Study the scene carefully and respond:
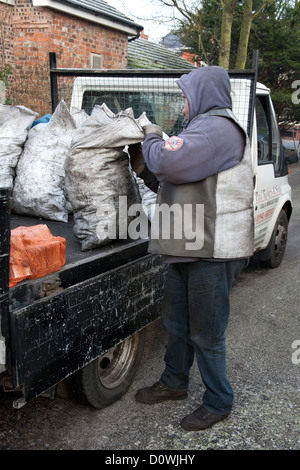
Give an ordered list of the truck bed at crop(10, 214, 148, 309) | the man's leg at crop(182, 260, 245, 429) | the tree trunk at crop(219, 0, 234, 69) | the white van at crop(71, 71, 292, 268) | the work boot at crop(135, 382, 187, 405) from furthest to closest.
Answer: the tree trunk at crop(219, 0, 234, 69)
the white van at crop(71, 71, 292, 268)
the work boot at crop(135, 382, 187, 405)
the man's leg at crop(182, 260, 245, 429)
the truck bed at crop(10, 214, 148, 309)

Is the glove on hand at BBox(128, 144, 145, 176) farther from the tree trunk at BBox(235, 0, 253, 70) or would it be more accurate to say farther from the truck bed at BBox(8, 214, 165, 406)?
the tree trunk at BBox(235, 0, 253, 70)

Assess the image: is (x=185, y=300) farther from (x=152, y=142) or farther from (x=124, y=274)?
(x=152, y=142)

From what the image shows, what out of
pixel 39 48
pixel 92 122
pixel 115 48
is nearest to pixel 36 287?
pixel 92 122

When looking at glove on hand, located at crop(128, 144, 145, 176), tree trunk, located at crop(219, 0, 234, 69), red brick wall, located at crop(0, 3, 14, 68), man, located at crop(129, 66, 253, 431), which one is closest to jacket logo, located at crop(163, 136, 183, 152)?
man, located at crop(129, 66, 253, 431)

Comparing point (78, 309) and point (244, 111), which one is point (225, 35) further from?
point (78, 309)

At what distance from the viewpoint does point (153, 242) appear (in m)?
2.67

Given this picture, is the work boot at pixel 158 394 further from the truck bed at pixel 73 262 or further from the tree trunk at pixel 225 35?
the tree trunk at pixel 225 35

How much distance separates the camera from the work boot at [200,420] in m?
2.79

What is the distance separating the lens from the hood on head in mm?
2486

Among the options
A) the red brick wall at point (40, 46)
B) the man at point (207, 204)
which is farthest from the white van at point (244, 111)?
the red brick wall at point (40, 46)

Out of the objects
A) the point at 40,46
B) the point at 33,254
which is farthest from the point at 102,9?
the point at 33,254

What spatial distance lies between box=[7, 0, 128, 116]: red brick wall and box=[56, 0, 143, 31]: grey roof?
0.31 metres

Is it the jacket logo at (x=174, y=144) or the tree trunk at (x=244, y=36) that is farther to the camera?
the tree trunk at (x=244, y=36)

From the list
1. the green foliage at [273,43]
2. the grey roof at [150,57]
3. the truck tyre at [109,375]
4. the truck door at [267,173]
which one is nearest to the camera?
the truck tyre at [109,375]
